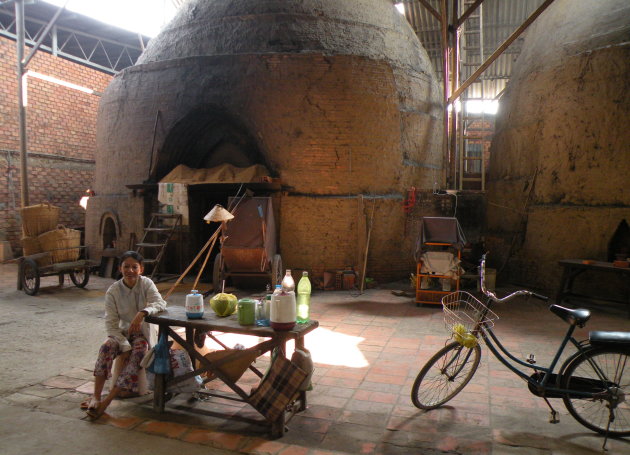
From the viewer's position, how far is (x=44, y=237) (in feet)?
30.9

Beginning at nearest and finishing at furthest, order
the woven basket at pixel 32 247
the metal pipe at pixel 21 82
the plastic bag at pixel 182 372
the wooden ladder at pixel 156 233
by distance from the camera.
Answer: the plastic bag at pixel 182 372 < the woven basket at pixel 32 247 < the wooden ladder at pixel 156 233 < the metal pipe at pixel 21 82

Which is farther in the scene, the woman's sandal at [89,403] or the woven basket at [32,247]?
the woven basket at [32,247]

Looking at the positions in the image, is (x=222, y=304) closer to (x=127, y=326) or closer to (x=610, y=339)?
(x=127, y=326)

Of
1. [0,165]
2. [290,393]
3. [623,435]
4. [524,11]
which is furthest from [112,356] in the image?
[524,11]

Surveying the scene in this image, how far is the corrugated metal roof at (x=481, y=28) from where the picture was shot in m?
15.9

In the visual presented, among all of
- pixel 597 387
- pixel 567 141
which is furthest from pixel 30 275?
pixel 567 141

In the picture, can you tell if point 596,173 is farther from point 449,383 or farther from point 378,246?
point 449,383

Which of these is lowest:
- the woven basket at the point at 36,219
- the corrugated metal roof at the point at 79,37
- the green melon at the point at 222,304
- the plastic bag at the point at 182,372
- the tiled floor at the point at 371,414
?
the tiled floor at the point at 371,414

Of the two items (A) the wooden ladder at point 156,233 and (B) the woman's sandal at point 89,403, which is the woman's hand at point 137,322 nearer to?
(B) the woman's sandal at point 89,403

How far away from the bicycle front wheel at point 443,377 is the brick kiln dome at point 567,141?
5.73 m

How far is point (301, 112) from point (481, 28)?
30.9ft

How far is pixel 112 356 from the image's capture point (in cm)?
416

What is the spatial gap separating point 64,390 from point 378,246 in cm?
672

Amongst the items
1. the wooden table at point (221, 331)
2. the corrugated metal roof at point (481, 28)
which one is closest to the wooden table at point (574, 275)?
the wooden table at point (221, 331)
